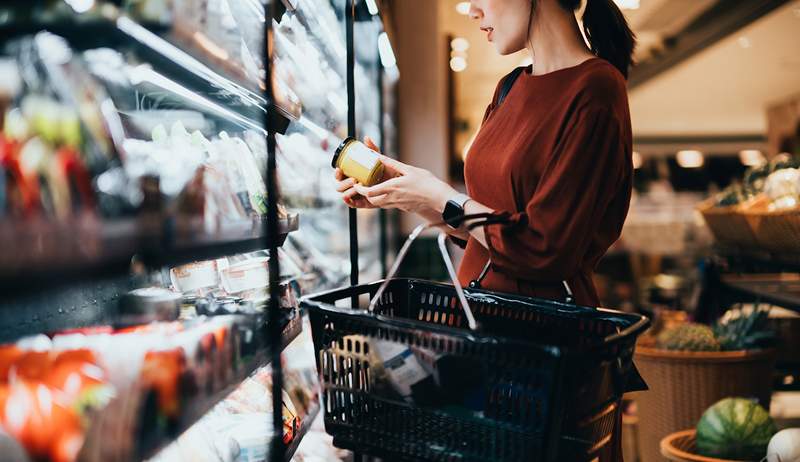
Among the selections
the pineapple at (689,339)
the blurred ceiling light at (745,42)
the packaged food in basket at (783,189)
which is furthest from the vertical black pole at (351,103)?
the blurred ceiling light at (745,42)

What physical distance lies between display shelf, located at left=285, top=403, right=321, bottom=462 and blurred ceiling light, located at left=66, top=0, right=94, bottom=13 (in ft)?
3.31

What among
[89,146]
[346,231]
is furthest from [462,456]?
[346,231]

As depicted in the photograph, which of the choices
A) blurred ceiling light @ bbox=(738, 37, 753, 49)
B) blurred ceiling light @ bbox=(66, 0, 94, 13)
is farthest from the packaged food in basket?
blurred ceiling light @ bbox=(738, 37, 753, 49)

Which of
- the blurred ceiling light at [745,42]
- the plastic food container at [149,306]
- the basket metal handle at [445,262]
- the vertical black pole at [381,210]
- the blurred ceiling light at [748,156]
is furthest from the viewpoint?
the blurred ceiling light at [748,156]

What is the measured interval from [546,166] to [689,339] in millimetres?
1963

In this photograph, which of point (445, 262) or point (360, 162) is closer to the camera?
point (445, 262)

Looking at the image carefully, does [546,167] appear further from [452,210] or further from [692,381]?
[692,381]

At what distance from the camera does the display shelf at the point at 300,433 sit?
158cm

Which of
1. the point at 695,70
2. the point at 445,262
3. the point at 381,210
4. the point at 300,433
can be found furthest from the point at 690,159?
the point at 445,262

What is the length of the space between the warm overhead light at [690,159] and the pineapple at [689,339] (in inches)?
704

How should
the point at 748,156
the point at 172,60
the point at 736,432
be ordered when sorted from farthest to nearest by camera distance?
the point at 748,156
the point at 736,432
the point at 172,60

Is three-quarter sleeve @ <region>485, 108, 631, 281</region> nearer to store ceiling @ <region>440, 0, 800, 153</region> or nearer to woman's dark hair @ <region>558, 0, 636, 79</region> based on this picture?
woman's dark hair @ <region>558, 0, 636, 79</region>

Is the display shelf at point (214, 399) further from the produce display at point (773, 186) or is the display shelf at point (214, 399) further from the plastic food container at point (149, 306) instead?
the produce display at point (773, 186)

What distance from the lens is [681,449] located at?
2.52 m
